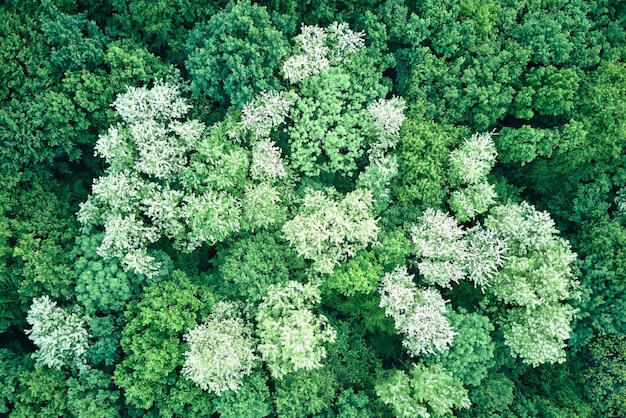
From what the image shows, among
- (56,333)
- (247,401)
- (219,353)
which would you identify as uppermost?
(56,333)

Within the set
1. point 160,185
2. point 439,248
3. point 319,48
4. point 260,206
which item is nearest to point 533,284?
point 439,248

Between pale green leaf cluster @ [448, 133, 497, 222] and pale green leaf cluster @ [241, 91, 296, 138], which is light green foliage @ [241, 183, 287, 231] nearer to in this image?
pale green leaf cluster @ [241, 91, 296, 138]

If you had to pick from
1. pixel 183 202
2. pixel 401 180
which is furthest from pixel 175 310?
pixel 401 180

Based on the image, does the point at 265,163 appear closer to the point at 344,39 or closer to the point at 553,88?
the point at 344,39

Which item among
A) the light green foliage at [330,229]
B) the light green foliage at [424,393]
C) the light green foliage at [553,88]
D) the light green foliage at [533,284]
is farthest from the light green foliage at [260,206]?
the light green foliage at [553,88]

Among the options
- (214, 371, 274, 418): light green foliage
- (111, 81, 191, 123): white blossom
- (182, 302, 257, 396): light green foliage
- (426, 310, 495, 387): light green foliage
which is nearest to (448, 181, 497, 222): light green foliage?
(426, 310, 495, 387): light green foliage

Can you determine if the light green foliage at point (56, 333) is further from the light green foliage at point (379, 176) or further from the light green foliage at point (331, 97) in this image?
the light green foliage at point (379, 176)
